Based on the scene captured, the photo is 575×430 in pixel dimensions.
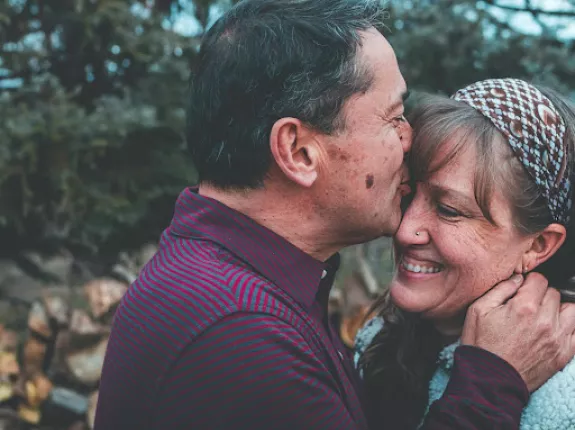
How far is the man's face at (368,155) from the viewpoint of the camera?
69.9 inches

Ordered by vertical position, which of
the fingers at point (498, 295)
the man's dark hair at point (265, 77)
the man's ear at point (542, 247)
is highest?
the man's dark hair at point (265, 77)

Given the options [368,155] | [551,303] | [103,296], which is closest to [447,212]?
[368,155]

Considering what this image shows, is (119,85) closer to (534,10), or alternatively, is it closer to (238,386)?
(534,10)

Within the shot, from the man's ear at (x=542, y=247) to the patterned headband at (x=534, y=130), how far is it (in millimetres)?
50

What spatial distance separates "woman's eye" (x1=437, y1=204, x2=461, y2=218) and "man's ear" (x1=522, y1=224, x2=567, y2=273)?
0.29 metres

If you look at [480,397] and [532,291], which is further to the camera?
[532,291]

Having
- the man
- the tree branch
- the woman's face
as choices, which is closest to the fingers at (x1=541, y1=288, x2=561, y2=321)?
the man

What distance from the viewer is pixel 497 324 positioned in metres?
1.76

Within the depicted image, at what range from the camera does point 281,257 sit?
1716 millimetres

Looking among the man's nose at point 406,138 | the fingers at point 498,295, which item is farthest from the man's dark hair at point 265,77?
the fingers at point 498,295

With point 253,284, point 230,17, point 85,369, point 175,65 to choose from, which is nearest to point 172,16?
point 175,65

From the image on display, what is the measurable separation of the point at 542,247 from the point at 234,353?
1151 millimetres

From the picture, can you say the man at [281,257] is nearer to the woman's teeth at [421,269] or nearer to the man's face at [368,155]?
the man's face at [368,155]

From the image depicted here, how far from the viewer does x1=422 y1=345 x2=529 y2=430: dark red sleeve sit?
1.51 m
